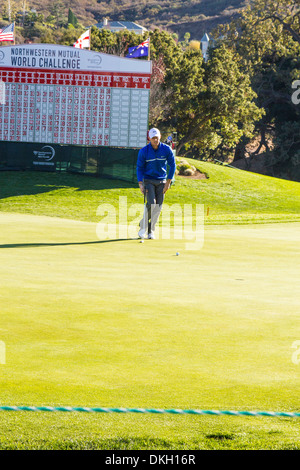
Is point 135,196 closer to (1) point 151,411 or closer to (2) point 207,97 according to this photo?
(2) point 207,97

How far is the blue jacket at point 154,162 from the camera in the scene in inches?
520

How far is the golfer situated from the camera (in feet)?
43.3

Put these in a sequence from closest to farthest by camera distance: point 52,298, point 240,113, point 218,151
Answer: point 52,298 < point 240,113 < point 218,151

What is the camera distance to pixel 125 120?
28.5 metres

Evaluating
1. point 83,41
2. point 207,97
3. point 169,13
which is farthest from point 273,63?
point 169,13

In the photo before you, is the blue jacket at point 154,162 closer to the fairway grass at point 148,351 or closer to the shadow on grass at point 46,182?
the fairway grass at point 148,351

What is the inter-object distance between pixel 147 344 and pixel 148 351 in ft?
0.57

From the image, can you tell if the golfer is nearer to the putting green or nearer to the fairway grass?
the putting green

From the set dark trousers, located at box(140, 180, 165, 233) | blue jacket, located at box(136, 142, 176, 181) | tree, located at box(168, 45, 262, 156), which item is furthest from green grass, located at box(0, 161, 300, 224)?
tree, located at box(168, 45, 262, 156)

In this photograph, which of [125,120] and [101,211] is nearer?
[101,211]

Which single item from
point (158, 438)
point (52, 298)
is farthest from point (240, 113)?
point (158, 438)

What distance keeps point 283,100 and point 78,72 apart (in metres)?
37.6

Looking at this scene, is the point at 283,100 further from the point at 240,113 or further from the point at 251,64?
the point at 240,113

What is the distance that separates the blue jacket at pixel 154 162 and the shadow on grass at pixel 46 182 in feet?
44.4
